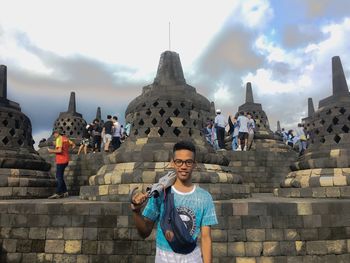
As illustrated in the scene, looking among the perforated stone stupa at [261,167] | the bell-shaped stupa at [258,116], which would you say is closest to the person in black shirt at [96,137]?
→ the perforated stone stupa at [261,167]

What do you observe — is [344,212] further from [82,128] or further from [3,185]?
[82,128]

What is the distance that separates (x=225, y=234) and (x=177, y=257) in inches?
156

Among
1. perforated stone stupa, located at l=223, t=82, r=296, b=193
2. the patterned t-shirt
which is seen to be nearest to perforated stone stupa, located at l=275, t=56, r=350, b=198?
perforated stone stupa, located at l=223, t=82, r=296, b=193

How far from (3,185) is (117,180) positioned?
3282 millimetres

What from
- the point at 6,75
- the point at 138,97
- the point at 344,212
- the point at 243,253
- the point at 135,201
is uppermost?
the point at 6,75

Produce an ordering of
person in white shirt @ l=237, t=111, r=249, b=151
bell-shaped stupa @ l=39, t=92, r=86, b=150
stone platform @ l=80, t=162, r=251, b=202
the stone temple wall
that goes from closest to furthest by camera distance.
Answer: stone platform @ l=80, t=162, r=251, b=202 → the stone temple wall → person in white shirt @ l=237, t=111, r=249, b=151 → bell-shaped stupa @ l=39, t=92, r=86, b=150

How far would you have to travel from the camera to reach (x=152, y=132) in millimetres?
8391

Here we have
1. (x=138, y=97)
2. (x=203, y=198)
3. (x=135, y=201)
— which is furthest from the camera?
(x=138, y=97)

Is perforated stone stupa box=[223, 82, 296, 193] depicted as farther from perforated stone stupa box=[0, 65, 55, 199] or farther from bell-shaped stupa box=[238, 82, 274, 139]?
perforated stone stupa box=[0, 65, 55, 199]

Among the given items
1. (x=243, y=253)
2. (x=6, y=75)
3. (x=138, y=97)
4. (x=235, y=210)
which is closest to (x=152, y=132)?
(x=138, y=97)

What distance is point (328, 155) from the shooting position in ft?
27.9

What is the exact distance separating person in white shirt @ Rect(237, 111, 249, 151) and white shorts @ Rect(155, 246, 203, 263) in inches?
489

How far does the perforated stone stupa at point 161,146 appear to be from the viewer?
7.38 m

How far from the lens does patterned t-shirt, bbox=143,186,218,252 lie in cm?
219
